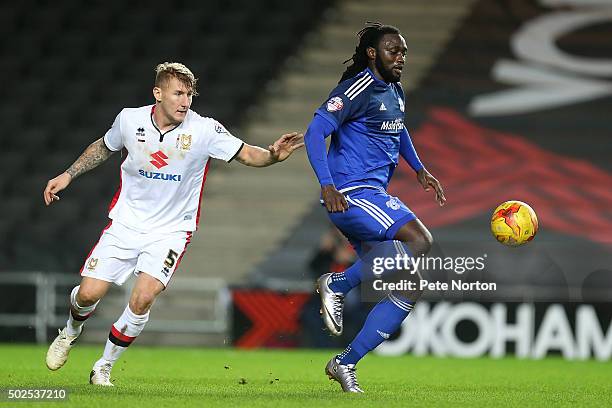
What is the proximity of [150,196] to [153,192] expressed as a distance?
1.1 inches

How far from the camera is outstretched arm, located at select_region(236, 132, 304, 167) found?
6.10 m

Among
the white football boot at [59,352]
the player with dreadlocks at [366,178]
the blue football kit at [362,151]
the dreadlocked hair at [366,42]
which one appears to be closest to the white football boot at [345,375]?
the player with dreadlocks at [366,178]

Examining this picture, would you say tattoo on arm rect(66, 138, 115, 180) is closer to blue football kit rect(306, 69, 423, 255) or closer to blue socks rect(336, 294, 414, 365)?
blue football kit rect(306, 69, 423, 255)

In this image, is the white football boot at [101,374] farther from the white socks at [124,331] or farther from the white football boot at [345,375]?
A: the white football boot at [345,375]

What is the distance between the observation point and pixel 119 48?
16.1 m

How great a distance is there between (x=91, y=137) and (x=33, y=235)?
1.59 metres

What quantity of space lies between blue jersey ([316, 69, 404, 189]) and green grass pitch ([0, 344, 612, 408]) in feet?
3.91

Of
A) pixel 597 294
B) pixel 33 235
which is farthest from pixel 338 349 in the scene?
pixel 33 235

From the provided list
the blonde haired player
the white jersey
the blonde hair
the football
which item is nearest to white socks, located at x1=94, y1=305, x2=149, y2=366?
Answer: the blonde haired player

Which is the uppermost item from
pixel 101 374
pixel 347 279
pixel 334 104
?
pixel 334 104

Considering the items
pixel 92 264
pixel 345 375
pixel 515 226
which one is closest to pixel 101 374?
pixel 92 264

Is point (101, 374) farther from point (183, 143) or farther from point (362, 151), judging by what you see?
point (362, 151)

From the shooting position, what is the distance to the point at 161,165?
6.27m

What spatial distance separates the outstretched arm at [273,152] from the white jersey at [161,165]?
0.06 m
